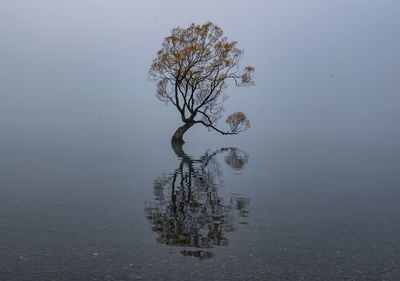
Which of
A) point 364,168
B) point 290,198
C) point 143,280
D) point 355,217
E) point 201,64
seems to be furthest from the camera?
point 201,64

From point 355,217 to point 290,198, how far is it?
3.80 metres

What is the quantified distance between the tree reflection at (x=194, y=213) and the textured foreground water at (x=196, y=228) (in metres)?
0.04

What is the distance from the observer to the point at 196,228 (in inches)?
435

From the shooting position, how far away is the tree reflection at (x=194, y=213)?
32.9ft

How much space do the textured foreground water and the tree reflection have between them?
44 millimetres

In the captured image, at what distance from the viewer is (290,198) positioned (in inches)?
649

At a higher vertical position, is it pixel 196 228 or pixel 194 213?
pixel 194 213

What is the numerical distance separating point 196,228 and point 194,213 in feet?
6.14

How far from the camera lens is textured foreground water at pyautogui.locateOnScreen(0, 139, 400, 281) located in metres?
8.20

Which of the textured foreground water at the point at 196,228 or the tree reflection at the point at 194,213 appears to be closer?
the textured foreground water at the point at 196,228

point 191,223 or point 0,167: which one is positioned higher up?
point 0,167

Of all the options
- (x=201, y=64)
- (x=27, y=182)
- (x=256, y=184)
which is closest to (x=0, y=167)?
(x=27, y=182)

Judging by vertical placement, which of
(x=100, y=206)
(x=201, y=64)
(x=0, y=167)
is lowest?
(x=100, y=206)

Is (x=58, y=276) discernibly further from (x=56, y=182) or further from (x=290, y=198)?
(x=56, y=182)
